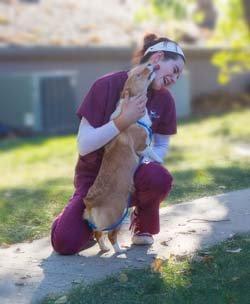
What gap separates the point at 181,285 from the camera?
4.23 metres

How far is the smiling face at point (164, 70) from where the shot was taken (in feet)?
16.2

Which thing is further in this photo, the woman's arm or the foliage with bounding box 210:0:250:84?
the foliage with bounding box 210:0:250:84

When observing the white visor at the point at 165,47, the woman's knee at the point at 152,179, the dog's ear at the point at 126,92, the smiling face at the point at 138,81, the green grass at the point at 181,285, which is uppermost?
the white visor at the point at 165,47

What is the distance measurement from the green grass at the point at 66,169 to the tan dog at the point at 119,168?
0.95 m

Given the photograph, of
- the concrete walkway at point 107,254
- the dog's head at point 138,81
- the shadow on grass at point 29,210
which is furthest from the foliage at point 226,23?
the dog's head at point 138,81

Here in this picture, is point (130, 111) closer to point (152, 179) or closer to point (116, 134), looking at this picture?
point (116, 134)

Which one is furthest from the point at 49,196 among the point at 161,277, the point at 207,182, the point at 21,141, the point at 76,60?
the point at 76,60

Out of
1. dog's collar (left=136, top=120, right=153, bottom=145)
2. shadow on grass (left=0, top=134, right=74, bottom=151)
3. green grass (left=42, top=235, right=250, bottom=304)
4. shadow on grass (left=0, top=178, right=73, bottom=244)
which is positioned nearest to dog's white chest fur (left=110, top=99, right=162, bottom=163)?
dog's collar (left=136, top=120, right=153, bottom=145)

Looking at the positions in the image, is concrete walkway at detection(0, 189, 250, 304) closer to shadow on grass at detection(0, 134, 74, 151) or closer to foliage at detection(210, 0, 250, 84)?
shadow on grass at detection(0, 134, 74, 151)

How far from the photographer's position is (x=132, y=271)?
4531 mm

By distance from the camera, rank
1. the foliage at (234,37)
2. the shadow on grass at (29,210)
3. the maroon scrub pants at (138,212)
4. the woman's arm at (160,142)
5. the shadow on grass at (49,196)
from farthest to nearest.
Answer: the foliage at (234,37) → the shadow on grass at (49,196) → the shadow on grass at (29,210) → the woman's arm at (160,142) → the maroon scrub pants at (138,212)

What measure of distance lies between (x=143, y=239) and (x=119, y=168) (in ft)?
1.89

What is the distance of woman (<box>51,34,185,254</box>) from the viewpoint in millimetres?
4848

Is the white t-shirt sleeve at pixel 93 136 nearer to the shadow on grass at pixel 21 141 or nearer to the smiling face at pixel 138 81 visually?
the smiling face at pixel 138 81
